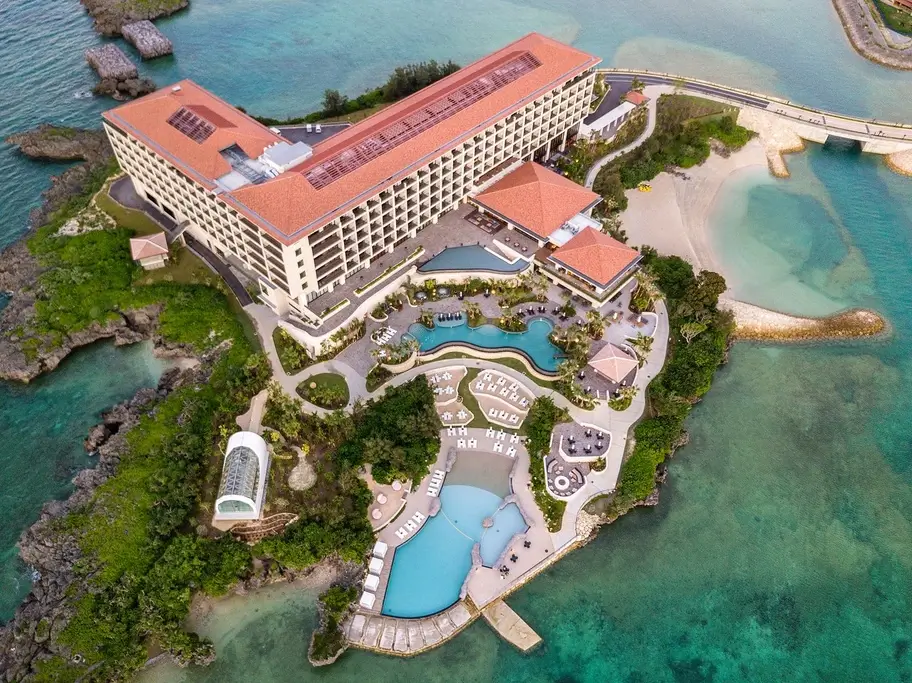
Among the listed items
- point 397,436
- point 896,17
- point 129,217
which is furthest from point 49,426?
point 896,17

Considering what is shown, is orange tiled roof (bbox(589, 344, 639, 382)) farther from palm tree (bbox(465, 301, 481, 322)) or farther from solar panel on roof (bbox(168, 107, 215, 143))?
solar panel on roof (bbox(168, 107, 215, 143))

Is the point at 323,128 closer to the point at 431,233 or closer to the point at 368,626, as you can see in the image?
the point at 431,233

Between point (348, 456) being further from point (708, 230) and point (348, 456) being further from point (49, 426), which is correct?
point (708, 230)

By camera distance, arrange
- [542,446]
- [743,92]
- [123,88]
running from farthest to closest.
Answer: [743,92]
[123,88]
[542,446]

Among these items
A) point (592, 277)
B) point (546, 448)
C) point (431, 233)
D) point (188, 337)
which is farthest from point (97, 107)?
Result: point (546, 448)

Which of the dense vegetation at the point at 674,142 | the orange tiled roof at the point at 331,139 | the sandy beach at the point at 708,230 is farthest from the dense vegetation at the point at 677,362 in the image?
the orange tiled roof at the point at 331,139

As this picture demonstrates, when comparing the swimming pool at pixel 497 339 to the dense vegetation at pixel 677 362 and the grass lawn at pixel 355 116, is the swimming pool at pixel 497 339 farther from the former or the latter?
Answer: the grass lawn at pixel 355 116
